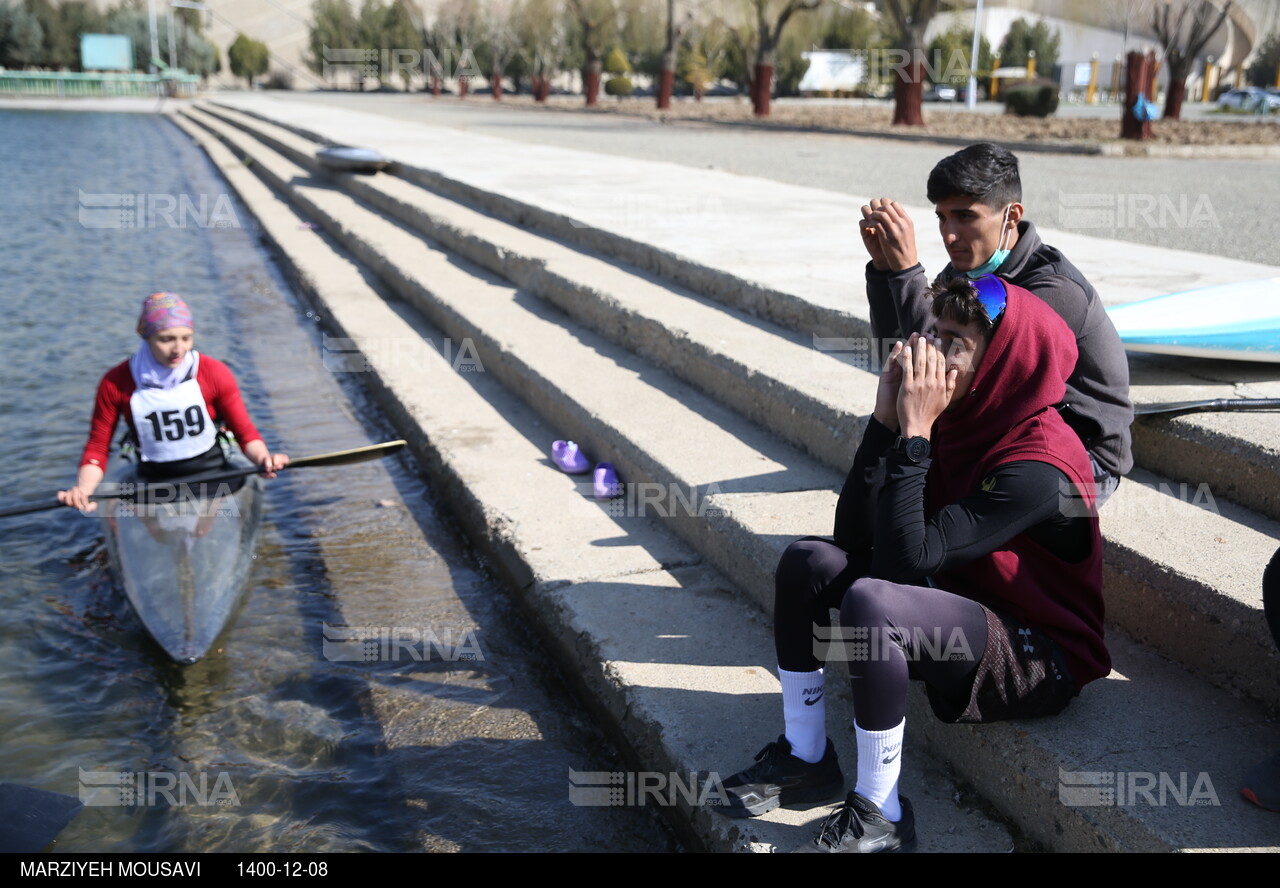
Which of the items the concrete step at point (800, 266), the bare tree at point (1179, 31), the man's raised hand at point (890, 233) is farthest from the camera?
the bare tree at point (1179, 31)

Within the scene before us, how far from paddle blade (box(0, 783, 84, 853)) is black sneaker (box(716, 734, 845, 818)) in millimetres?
1934

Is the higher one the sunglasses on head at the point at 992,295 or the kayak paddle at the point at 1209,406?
the sunglasses on head at the point at 992,295

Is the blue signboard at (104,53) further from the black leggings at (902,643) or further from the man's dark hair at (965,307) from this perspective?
the black leggings at (902,643)

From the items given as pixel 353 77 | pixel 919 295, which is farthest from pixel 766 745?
pixel 353 77

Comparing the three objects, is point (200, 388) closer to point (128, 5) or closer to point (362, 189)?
point (362, 189)

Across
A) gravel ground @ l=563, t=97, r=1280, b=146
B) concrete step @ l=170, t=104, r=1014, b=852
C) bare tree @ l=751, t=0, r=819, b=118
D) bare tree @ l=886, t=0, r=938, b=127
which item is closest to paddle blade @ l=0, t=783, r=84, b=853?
concrete step @ l=170, t=104, r=1014, b=852

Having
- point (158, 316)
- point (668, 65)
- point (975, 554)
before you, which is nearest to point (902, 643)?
point (975, 554)

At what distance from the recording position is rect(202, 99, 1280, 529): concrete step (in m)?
3.49

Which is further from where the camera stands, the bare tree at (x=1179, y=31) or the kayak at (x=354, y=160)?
the bare tree at (x=1179, y=31)

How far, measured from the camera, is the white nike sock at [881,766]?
247cm

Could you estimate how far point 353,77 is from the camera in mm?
71438

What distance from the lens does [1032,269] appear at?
300 cm

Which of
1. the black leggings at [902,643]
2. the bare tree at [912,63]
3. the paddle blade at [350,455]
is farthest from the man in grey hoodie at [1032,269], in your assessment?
the bare tree at [912,63]

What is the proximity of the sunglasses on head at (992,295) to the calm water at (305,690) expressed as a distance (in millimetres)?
1619
